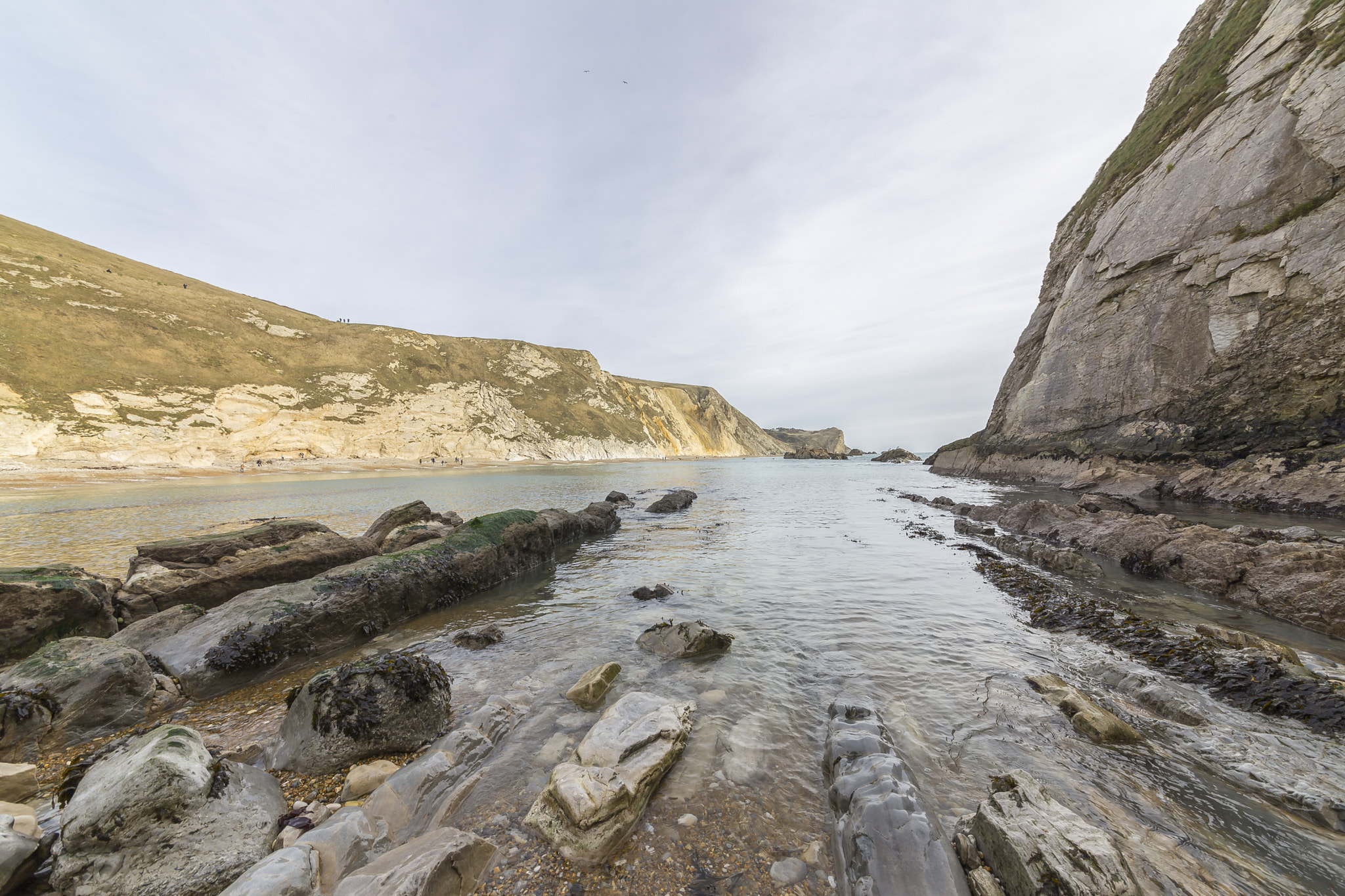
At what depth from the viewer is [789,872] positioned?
124 inches

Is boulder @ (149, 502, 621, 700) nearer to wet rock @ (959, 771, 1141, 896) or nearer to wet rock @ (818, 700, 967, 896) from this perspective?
wet rock @ (818, 700, 967, 896)

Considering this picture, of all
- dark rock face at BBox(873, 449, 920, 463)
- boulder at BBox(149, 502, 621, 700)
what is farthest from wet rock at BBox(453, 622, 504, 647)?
dark rock face at BBox(873, 449, 920, 463)

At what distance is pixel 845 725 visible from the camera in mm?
4871

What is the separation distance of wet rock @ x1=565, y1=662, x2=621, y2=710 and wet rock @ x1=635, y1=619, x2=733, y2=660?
1.18m

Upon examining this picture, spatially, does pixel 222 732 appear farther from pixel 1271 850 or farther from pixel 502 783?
pixel 1271 850

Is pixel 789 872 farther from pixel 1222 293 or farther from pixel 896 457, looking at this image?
pixel 896 457

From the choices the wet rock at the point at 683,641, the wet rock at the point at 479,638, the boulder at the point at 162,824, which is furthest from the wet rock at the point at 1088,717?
the wet rock at the point at 479,638

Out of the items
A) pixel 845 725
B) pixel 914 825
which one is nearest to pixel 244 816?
pixel 914 825

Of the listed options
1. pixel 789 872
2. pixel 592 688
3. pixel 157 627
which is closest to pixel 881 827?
pixel 789 872

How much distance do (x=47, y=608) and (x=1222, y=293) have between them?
3841 centimetres

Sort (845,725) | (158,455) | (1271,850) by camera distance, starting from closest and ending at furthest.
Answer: (1271,850) < (845,725) < (158,455)

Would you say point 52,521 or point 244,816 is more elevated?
point 244,816

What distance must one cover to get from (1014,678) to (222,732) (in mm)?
10108

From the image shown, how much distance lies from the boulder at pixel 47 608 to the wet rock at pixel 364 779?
610cm
